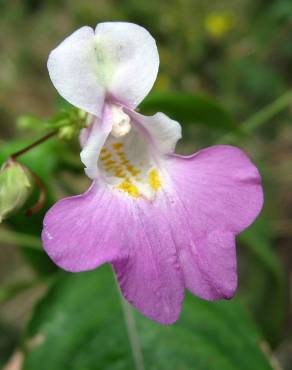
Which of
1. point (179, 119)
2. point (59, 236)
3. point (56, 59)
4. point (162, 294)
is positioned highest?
point (56, 59)

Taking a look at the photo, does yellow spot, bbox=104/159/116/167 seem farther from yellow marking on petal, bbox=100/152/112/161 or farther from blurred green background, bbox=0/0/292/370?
blurred green background, bbox=0/0/292/370

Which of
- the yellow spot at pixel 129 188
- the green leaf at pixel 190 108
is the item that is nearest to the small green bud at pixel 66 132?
the yellow spot at pixel 129 188

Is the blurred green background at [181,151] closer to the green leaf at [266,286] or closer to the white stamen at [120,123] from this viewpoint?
→ the green leaf at [266,286]

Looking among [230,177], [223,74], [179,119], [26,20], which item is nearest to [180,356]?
[230,177]

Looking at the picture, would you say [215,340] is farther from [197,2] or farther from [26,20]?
[26,20]

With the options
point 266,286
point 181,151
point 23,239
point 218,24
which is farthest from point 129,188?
point 218,24

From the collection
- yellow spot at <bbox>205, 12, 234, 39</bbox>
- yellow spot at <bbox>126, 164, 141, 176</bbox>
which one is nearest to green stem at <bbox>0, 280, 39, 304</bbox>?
yellow spot at <bbox>126, 164, 141, 176</bbox>
